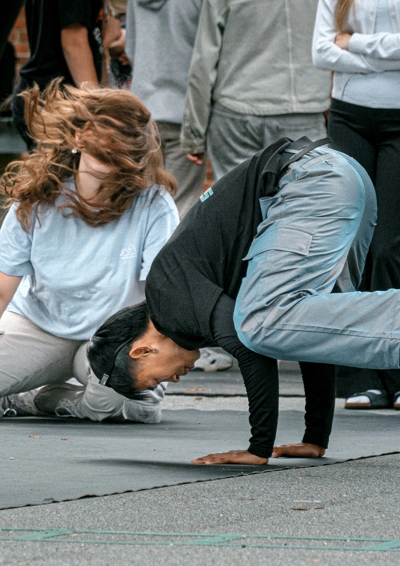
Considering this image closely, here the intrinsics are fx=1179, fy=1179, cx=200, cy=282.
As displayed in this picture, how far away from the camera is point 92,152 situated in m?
3.84

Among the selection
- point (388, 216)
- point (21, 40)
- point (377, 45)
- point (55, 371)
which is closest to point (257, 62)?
point (377, 45)

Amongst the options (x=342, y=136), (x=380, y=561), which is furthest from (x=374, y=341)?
(x=342, y=136)

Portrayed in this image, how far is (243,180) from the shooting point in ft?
10.4

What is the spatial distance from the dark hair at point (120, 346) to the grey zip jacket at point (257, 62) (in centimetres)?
226

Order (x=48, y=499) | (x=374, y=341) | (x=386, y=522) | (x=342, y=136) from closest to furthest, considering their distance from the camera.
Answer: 1. (x=386, y=522)
2. (x=48, y=499)
3. (x=374, y=341)
4. (x=342, y=136)

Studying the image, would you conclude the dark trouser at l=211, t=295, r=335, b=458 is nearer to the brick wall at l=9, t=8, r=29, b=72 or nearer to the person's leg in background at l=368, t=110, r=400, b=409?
the person's leg in background at l=368, t=110, r=400, b=409

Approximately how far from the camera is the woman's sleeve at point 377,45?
14.2 feet

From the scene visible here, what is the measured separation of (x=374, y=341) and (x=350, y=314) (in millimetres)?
91

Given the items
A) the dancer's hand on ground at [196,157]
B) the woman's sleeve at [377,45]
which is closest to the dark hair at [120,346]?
the woman's sleeve at [377,45]

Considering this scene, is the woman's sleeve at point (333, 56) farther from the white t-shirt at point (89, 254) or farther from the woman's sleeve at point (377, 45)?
the white t-shirt at point (89, 254)

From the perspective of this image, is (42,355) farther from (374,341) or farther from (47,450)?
(374,341)

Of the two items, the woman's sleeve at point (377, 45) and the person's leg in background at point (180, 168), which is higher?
the woman's sleeve at point (377, 45)

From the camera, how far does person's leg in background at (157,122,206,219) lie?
5746 mm

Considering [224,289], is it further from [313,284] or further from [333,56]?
[333,56]
